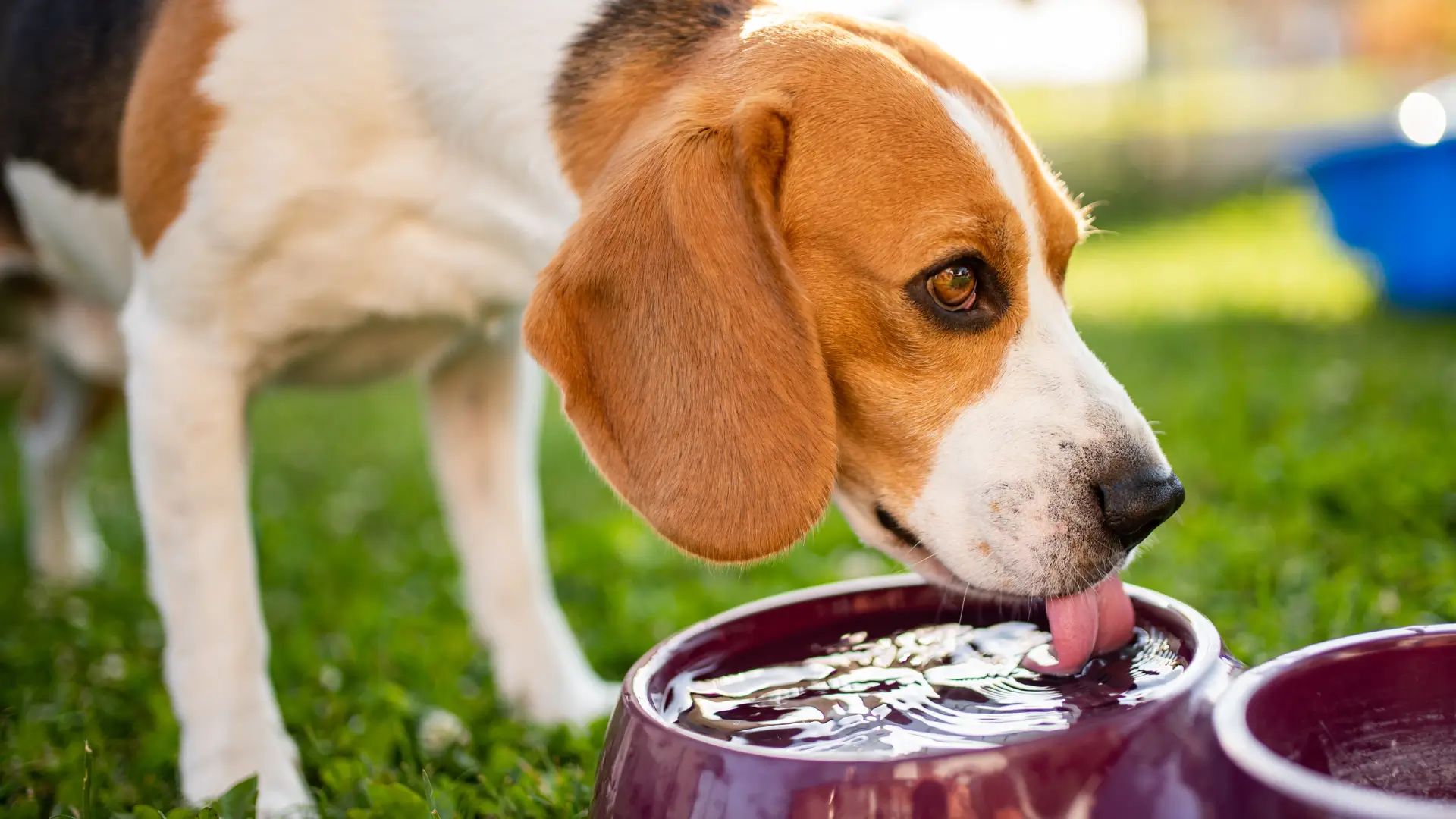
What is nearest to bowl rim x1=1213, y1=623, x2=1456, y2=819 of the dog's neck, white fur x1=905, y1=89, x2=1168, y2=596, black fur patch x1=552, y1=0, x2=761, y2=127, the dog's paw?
white fur x1=905, y1=89, x2=1168, y2=596

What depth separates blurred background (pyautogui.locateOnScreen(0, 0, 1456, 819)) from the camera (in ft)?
9.20

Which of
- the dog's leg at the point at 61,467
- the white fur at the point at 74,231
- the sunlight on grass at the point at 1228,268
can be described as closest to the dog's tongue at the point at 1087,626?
the white fur at the point at 74,231

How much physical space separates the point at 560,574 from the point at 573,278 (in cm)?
228

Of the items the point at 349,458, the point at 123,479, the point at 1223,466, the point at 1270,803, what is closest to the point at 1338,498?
the point at 1223,466

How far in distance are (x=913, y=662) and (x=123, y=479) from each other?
5505mm

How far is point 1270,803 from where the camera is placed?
138cm

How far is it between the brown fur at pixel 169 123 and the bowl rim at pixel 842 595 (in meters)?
1.34

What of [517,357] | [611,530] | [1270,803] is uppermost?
[1270,803]

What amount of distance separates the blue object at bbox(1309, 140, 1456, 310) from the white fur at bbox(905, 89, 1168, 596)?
5.94m

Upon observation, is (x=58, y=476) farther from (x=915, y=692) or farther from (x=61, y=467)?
(x=915, y=692)

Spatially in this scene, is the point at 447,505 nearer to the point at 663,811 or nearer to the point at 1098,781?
the point at 663,811

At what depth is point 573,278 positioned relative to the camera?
226 centimetres

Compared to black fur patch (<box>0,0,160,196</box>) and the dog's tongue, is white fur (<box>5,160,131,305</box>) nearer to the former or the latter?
black fur patch (<box>0,0,160,196</box>)

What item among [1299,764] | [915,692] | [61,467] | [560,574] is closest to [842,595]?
[915,692]
